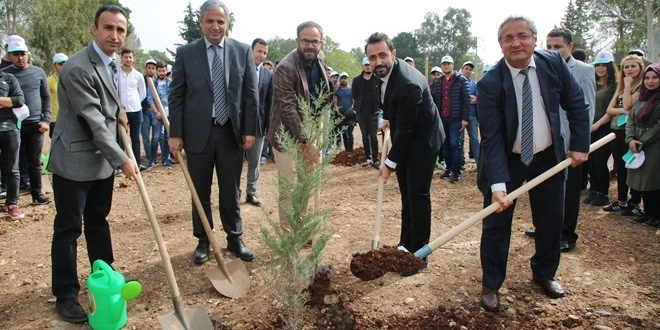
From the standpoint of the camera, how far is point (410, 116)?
3.70 metres

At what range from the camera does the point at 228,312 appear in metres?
3.35

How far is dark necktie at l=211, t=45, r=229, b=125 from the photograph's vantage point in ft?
13.3

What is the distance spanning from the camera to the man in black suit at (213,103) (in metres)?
4.01

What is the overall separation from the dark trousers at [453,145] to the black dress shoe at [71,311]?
A: 6.54 meters

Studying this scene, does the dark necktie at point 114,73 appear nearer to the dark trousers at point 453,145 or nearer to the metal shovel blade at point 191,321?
the metal shovel blade at point 191,321

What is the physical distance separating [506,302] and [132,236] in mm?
4148

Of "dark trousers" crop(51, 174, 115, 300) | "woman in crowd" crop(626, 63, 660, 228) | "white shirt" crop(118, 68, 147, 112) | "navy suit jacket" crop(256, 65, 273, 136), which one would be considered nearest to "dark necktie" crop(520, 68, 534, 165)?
"woman in crowd" crop(626, 63, 660, 228)

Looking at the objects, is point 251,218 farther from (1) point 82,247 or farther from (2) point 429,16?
(2) point 429,16

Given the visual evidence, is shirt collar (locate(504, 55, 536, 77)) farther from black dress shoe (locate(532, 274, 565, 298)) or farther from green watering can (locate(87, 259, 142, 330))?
green watering can (locate(87, 259, 142, 330))

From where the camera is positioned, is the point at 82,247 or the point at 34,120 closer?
the point at 82,247

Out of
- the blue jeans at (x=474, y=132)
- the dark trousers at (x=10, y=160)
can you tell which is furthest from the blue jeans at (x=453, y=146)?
the dark trousers at (x=10, y=160)

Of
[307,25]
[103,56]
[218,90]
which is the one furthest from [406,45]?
[103,56]

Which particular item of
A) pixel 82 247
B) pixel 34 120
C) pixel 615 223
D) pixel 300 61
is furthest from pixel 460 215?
pixel 34 120

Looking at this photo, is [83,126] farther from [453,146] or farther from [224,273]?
[453,146]
